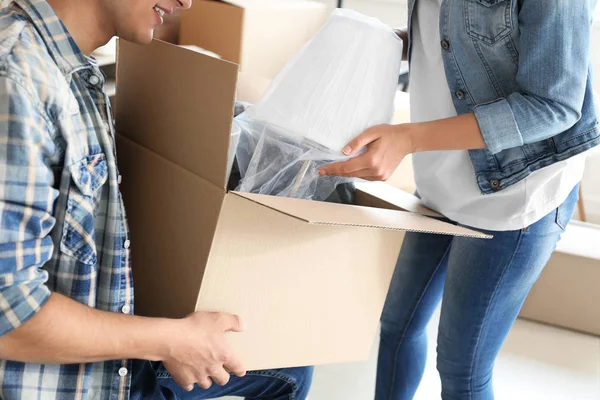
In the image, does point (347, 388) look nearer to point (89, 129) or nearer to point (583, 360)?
point (583, 360)

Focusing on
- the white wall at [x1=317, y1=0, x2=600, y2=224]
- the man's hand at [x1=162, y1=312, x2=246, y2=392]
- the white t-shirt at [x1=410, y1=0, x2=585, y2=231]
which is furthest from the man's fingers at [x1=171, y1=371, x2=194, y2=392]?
the white wall at [x1=317, y1=0, x2=600, y2=224]

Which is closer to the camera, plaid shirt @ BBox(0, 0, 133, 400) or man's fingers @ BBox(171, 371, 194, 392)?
plaid shirt @ BBox(0, 0, 133, 400)

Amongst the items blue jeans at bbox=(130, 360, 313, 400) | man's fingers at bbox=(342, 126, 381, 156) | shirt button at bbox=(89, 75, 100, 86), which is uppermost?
shirt button at bbox=(89, 75, 100, 86)

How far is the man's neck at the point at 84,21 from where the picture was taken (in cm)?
92

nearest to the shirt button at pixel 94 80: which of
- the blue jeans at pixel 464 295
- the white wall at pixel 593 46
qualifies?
the blue jeans at pixel 464 295

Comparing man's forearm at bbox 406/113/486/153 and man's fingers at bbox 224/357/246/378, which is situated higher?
man's forearm at bbox 406/113/486/153

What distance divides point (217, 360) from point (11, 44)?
0.48 m

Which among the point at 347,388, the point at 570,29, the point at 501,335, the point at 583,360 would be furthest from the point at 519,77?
the point at 583,360

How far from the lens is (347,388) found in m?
1.92

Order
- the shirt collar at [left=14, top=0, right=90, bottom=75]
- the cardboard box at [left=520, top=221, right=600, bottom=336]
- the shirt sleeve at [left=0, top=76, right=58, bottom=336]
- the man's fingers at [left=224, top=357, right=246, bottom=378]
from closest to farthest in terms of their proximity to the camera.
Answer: the shirt sleeve at [left=0, top=76, right=58, bottom=336], the shirt collar at [left=14, top=0, right=90, bottom=75], the man's fingers at [left=224, top=357, right=246, bottom=378], the cardboard box at [left=520, top=221, right=600, bottom=336]

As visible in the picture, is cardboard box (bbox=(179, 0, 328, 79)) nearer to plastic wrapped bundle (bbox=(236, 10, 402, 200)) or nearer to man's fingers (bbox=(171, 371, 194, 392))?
plastic wrapped bundle (bbox=(236, 10, 402, 200))

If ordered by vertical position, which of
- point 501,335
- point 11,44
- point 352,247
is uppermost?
point 11,44

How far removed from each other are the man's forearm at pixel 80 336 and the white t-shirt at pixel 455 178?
21.9 inches

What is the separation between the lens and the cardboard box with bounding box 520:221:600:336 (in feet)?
7.74
